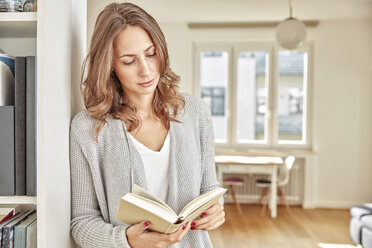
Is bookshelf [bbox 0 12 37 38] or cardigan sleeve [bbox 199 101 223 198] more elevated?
bookshelf [bbox 0 12 37 38]

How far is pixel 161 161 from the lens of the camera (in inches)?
44.5

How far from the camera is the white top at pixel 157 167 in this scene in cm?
111

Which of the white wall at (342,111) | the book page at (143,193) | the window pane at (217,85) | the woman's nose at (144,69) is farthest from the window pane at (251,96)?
the book page at (143,193)

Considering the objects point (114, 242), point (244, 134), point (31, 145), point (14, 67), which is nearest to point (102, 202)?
point (114, 242)

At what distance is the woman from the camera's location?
1.03 metres

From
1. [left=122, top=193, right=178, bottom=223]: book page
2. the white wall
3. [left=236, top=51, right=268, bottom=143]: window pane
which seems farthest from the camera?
[left=236, top=51, right=268, bottom=143]: window pane

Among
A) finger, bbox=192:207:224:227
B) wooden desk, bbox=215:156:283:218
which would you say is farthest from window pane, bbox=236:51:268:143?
finger, bbox=192:207:224:227

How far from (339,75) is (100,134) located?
516 cm

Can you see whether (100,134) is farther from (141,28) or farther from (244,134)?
(244,134)

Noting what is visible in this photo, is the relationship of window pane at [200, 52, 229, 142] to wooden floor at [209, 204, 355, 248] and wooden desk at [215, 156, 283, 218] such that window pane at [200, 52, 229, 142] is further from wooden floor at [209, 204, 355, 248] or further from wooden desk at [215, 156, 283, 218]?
wooden floor at [209, 204, 355, 248]

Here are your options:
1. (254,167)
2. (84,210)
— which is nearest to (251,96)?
(254,167)

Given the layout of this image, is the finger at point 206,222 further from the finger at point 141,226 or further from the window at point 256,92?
the window at point 256,92

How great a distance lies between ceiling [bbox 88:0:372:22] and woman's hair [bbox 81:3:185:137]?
360 centimetres

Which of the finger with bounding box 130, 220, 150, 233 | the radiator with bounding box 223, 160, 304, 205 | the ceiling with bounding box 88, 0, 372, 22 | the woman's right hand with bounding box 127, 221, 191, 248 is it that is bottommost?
the radiator with bounding box 223, 160, 304, 205
